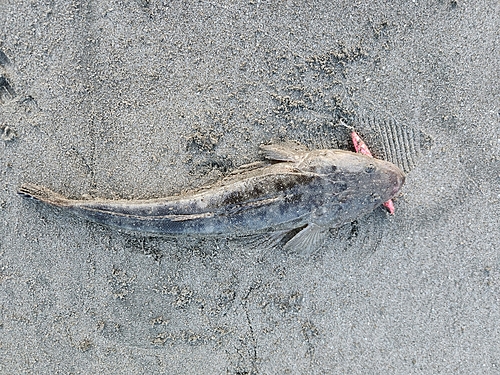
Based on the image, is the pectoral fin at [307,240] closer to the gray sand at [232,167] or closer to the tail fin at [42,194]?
the gray sand at [232,167]

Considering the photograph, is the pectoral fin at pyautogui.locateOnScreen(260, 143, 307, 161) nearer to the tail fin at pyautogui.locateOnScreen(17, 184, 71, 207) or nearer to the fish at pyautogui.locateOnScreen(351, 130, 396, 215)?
the fish at pyautogui.locateOnScreen(351, 130, 396, 215)

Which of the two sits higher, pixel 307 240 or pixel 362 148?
pixel 362 148

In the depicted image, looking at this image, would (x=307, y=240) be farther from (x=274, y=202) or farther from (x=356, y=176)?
(x=356, y=176)

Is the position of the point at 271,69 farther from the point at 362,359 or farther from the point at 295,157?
the point at 362,359

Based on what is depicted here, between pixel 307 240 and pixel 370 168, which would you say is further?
pixel 307 240

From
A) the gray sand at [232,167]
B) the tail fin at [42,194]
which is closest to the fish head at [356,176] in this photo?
the gray sand at [232,167]

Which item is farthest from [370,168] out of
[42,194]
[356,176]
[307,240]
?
[42,194]
